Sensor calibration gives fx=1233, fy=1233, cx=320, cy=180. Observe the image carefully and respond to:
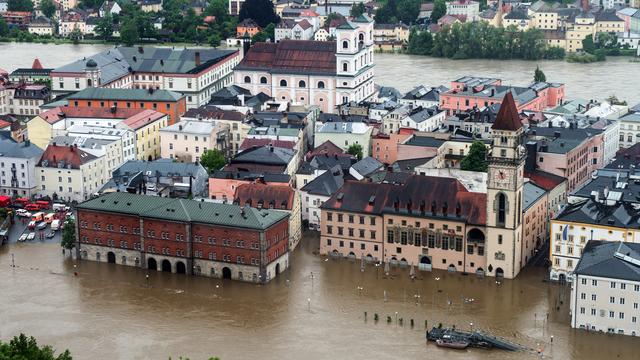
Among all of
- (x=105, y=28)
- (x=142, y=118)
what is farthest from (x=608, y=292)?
(x=105, y=28)

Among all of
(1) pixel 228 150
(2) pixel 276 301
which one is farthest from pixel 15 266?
(1) pixel 228 150

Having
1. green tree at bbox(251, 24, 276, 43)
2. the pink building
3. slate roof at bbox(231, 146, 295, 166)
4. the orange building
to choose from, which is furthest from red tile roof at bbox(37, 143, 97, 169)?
green tree at bbox(251, 24, 276, 43)

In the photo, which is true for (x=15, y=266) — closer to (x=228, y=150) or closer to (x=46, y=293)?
(x=46, y=293)

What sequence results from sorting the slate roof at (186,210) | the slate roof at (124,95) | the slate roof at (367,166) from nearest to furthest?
the slate roof at (186,210), the slate roof at (367,166), the slate roof at (124,95)

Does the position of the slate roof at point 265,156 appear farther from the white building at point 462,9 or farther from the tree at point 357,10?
the white building at point 462,9

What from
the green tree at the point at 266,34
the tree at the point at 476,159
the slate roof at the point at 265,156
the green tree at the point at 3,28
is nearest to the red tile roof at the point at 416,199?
the slate roof at the point at 265,156

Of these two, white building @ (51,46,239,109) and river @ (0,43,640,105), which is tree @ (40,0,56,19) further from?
white building @ (51,46,239,109)
